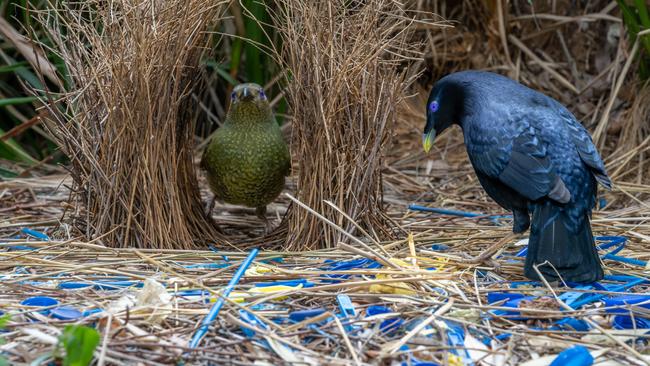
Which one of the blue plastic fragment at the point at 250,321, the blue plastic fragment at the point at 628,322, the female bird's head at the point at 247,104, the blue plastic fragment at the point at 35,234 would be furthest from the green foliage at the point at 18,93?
the blue plastic fragment at the point at 628,322

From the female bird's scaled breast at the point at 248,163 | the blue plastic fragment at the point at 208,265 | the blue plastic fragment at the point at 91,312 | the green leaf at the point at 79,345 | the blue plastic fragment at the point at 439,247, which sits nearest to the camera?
the green leaf at the point at 79,345

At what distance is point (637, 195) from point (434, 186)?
1182mm

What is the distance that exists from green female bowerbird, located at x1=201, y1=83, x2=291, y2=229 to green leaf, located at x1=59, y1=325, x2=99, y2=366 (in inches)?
79.4

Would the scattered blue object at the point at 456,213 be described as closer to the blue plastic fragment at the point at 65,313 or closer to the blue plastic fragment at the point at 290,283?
the blue plastic fragment at the point at 290,283

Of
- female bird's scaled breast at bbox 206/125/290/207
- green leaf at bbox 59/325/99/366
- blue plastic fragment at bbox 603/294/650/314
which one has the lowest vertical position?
blue plastic fragment at bbox 603/294/650/314

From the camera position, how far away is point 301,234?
3896mm

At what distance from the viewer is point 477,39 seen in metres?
6.41

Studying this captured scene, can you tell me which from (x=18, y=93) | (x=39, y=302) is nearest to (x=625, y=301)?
(x=39, y=302)

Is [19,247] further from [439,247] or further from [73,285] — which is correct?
[439,247]

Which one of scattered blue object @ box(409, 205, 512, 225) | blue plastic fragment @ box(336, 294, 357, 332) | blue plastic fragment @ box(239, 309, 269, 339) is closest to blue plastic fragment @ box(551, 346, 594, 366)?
blue plastic fragment @ box(336, 294, 357, 332)

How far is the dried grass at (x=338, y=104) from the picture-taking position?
3758 mm

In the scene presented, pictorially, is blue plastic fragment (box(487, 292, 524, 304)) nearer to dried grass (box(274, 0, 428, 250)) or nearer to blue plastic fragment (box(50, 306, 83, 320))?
dried grass (box(274, 0, 428, 250))

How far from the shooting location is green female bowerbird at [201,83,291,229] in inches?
170

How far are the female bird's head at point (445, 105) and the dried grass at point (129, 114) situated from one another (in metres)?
Answer: 1.05
